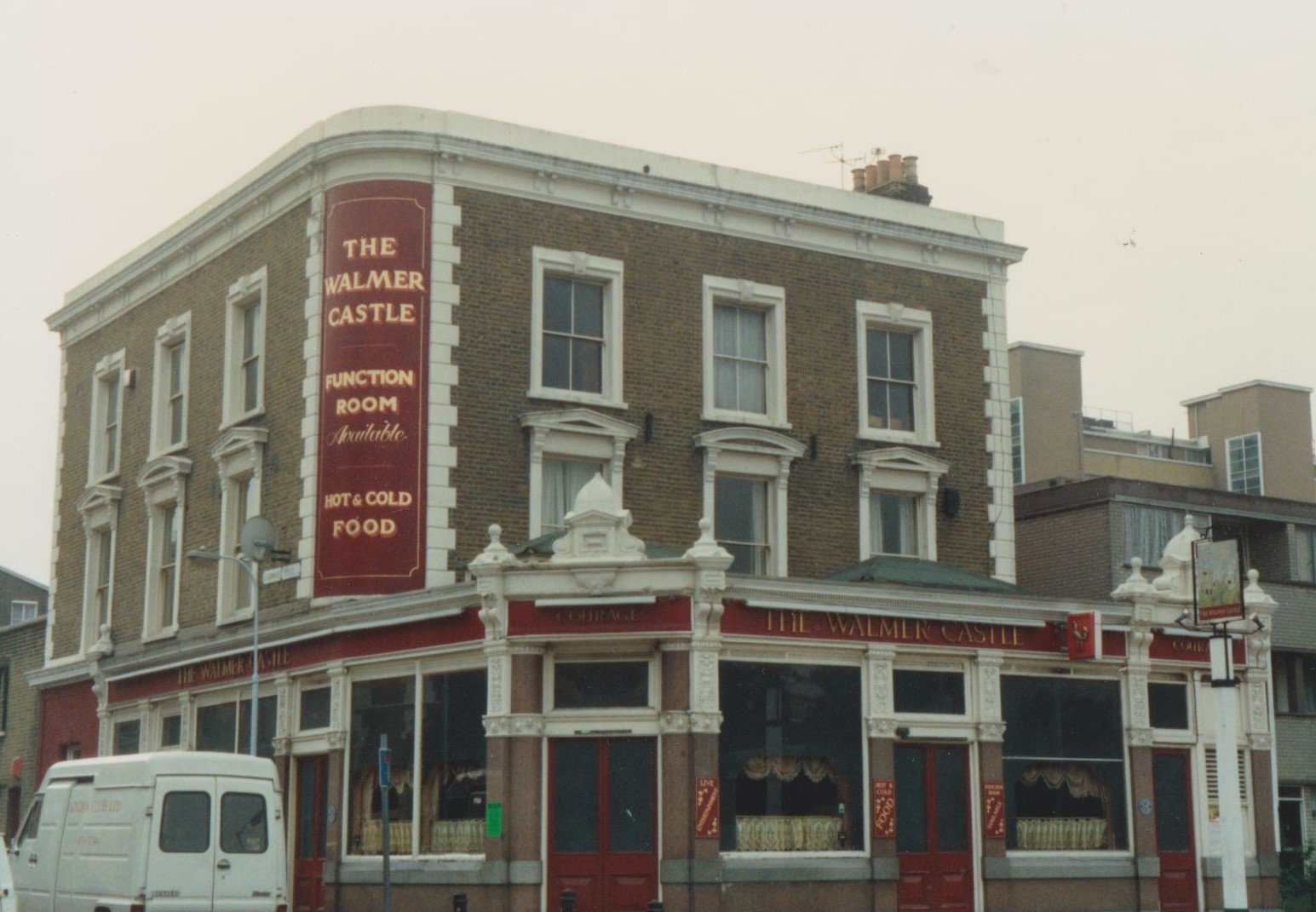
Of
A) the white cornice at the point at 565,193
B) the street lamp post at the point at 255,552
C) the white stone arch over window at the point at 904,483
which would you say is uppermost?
the white cornice at the point at 565,193

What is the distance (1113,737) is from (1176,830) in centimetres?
192

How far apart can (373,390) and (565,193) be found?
16.2 ft

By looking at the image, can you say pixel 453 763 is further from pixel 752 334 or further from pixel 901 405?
pixel 901 405

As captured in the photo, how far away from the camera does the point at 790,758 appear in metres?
27.1

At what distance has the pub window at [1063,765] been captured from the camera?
95.3ft

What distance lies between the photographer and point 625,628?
2583 cm

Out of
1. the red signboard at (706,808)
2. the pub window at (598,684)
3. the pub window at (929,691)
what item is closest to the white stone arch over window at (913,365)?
the pub window at (929,691)

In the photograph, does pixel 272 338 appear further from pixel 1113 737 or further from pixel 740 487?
pixel 1113 737

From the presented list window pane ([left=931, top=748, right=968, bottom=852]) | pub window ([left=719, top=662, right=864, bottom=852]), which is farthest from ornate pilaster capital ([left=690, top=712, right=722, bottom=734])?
window pane ([left=931, top=748, right=968, bottom=852])

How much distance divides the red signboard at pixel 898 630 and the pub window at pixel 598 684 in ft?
4.78

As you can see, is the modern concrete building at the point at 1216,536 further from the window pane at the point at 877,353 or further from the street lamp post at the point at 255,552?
the street lamp post at the point at 255,552

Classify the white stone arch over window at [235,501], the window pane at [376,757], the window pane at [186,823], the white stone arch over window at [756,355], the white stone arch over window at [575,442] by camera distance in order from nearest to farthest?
the window pane at [186,823]
the window pane at [376,757]
the white stone arch over window at [575,442]
the white stone arch over window at [235,501]
the white stone arch over window at [756,355]

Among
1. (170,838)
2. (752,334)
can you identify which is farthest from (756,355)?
(170,838)

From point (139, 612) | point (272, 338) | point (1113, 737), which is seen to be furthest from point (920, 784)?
point (139, 612)
